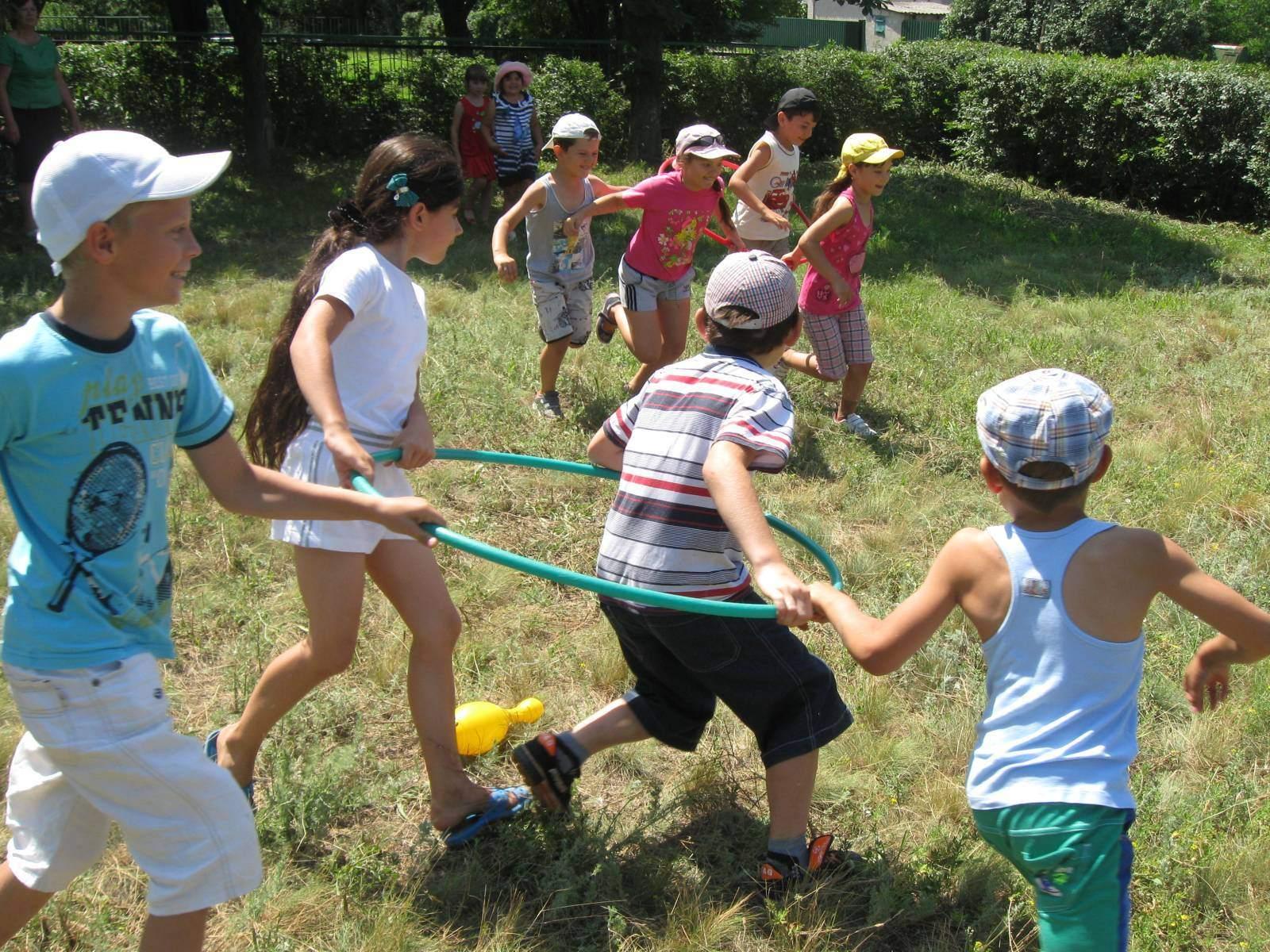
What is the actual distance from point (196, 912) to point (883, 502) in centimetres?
426

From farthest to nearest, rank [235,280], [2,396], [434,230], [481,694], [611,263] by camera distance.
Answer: [611,263] → [235,280] → [481,694] → [434,230] → [2,396]

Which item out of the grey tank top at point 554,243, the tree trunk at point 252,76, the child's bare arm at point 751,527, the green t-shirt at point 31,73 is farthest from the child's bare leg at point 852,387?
the tree trunk at point 252,76

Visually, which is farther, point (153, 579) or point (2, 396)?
point (153, 579)

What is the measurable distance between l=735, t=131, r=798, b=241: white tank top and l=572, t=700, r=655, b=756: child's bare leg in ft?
15.7

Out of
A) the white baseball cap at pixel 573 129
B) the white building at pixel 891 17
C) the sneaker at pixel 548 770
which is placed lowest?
the white building at pixel 891 17

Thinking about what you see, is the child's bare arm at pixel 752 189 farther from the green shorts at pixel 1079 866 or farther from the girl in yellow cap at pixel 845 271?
the green shorts at pixel 1079 866

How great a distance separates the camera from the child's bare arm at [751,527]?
2541 mm

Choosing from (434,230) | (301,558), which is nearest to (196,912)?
(301,558)

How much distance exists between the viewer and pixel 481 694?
4367 mm

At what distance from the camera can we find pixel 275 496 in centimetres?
271

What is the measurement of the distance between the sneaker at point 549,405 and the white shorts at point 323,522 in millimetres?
3607

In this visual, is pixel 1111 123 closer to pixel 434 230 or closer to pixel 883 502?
pixel 883 502

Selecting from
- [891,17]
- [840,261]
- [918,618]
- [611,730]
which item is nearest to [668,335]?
[840,261]

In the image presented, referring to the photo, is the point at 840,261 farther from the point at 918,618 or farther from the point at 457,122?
the point at 457,122
